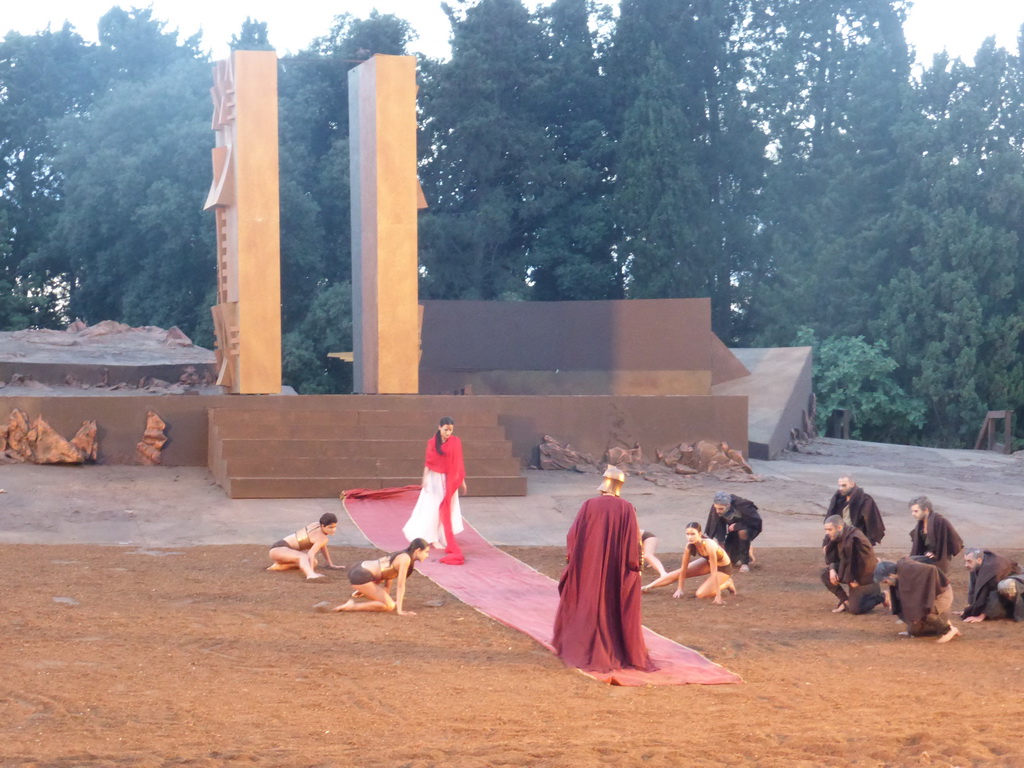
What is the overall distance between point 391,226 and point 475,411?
280cm

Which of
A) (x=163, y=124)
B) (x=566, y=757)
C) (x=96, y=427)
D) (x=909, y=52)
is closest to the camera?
(x=566, y=757)

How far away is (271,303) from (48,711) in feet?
34.1

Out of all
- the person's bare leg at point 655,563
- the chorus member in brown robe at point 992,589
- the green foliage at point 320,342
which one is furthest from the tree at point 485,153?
the chorus member in brown robe at point 992,589

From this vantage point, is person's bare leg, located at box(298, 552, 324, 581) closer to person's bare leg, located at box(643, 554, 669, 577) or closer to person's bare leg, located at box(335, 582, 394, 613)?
person's bare leg, located at box(335, 582, 394, 613)

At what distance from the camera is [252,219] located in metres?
16.1

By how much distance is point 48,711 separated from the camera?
6.31m

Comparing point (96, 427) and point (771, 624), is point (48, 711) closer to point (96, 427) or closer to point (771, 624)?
point (771, 624)

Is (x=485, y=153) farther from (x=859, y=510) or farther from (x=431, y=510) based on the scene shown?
(x=859, y=510)

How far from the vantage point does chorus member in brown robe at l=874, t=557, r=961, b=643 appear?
8562 millimetres

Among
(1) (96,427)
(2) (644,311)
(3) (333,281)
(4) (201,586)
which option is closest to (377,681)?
(4) (201,586)

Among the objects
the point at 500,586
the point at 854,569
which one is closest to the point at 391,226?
the point at 500,586

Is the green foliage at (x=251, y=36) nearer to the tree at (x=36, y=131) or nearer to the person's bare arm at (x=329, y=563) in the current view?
the tree at (x=36, y=131)

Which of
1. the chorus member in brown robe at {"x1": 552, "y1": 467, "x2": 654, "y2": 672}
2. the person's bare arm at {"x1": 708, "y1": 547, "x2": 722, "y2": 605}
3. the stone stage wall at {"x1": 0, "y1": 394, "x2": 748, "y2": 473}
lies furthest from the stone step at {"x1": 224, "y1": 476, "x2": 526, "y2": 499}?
the chorus member in brown robe at {"x1": 552, "y1": 467, "x2": 654, "y2": 672}

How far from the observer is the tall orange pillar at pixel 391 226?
16.6 metres
